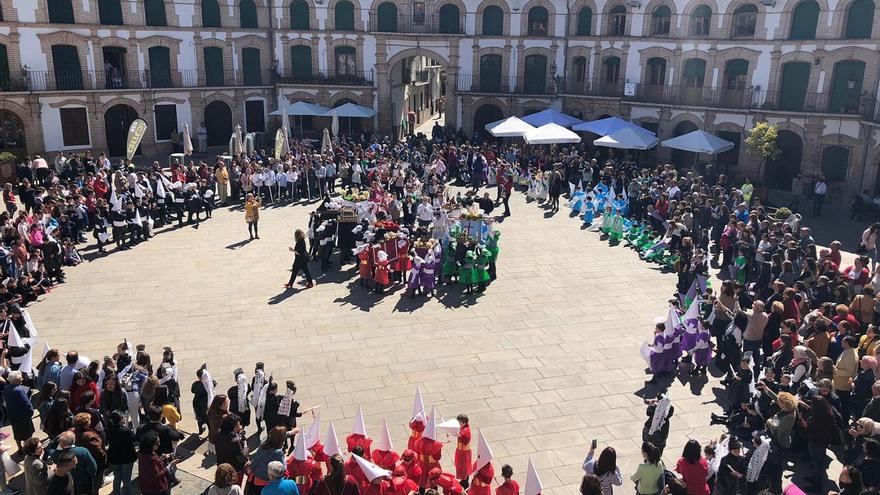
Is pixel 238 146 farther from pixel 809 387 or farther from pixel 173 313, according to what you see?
pixel 809 387

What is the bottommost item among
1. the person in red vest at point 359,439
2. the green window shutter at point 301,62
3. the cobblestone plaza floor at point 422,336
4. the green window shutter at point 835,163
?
the cobblestone plaza floor at point 422,336

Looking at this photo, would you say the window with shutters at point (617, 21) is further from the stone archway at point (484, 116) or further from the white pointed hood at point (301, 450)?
the white pointed hood at point (301, 450)

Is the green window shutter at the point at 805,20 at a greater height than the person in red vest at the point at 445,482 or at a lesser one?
greater


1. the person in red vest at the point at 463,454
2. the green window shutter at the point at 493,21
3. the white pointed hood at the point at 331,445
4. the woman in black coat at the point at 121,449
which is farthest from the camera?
the green window shutter at the point at 493,21

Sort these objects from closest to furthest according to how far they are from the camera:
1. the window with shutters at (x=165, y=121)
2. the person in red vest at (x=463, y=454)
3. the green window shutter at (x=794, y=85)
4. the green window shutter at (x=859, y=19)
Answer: the person in red vest at (x=463, y=454) → the green window shutter at (x=859, y=19) → the green window shutter at (x=794, y=85) → the window with shutters at (x=165, y=121)

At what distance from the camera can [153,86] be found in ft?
119

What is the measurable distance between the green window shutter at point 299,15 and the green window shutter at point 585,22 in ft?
49.7

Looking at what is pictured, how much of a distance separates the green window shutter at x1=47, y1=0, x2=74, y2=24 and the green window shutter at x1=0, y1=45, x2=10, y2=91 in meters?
2.63

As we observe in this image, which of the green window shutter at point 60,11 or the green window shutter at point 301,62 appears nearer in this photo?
the green window shutter at point 60,11

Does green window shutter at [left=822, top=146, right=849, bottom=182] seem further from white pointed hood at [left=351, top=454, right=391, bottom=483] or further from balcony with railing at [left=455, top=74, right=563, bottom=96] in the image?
white pointed hood at [left=351, top=454, right=391, bottom=483]

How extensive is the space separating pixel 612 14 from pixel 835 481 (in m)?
30.5

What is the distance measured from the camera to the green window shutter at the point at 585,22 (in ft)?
123

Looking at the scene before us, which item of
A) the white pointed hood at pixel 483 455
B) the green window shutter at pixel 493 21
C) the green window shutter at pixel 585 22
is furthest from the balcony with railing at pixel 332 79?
the white pointed hood at pixel 483 455

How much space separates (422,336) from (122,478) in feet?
23.4
